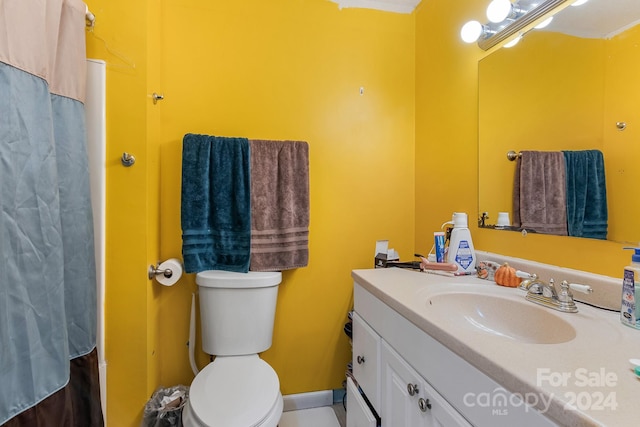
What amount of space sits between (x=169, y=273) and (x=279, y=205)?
59cm

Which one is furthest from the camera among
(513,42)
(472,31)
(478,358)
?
(472,31)

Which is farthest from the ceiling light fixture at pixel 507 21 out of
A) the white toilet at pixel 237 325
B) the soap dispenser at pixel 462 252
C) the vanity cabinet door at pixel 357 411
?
the vanity cabinet door at pixel 357 411

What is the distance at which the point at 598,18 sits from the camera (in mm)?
845

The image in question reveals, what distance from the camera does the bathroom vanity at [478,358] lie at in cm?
45

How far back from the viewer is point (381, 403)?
0.96m

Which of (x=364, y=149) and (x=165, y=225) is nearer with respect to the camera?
(x=165, y=225)

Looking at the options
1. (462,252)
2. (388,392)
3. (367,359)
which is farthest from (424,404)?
(462,252)

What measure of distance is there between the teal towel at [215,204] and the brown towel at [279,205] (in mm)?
46

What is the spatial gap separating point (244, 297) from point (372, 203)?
0.86 m

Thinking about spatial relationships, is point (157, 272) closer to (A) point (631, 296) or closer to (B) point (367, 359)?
(B) point (367, 359)

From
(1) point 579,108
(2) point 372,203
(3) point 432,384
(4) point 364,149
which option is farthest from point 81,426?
(1) point 579,108

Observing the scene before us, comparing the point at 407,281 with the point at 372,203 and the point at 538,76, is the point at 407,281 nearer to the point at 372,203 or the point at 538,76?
the point at 372,203

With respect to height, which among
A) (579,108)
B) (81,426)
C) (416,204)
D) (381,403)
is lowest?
(81,426)

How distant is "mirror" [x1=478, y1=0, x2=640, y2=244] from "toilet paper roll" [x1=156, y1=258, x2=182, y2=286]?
4.55ft
